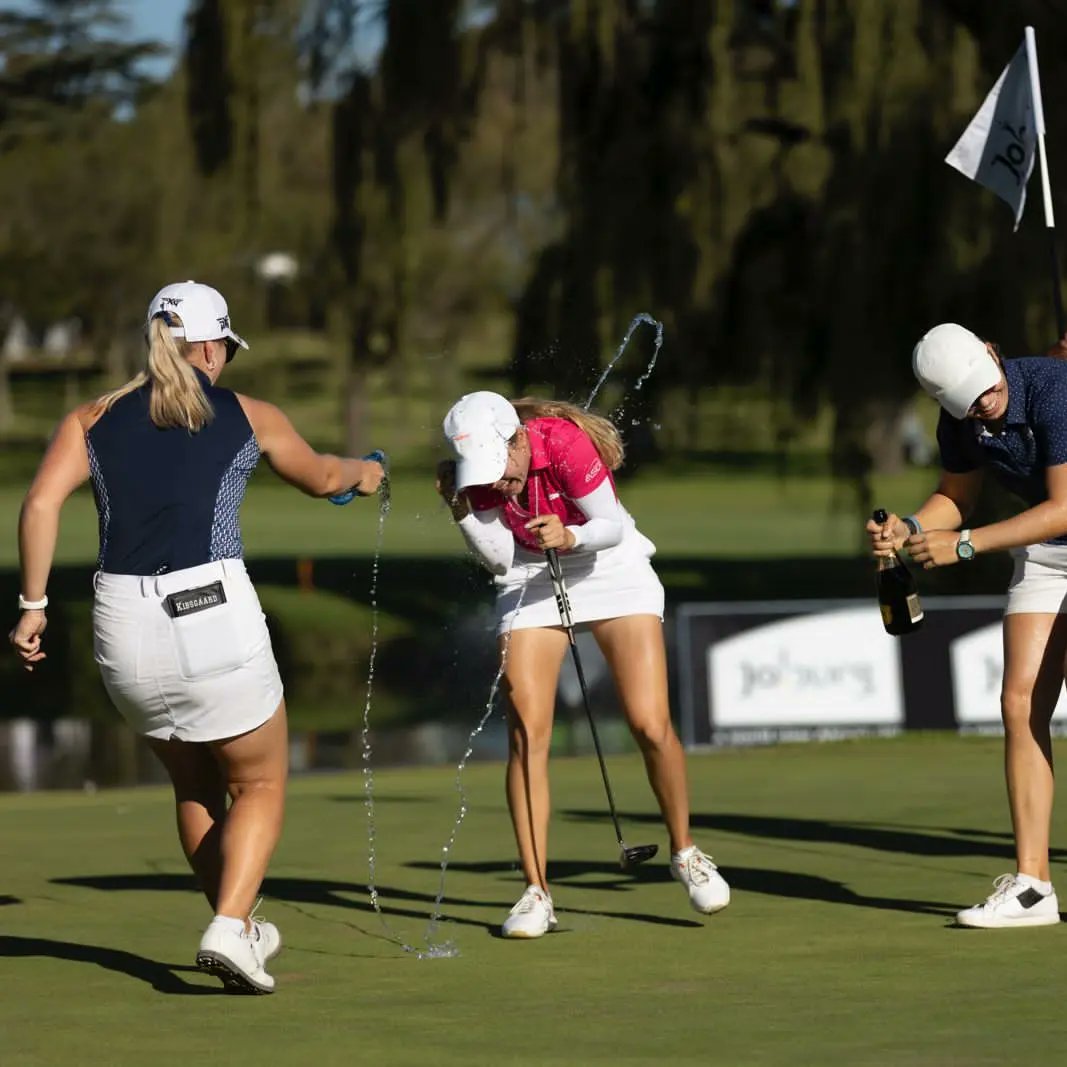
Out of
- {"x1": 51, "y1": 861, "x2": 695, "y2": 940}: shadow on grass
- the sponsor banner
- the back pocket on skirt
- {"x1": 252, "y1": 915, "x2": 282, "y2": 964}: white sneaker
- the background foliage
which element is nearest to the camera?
the back pocket on skirt

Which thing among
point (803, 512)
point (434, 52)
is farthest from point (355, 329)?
point (803, 512)

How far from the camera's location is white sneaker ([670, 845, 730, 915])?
26.2ft

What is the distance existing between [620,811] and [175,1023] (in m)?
5.85

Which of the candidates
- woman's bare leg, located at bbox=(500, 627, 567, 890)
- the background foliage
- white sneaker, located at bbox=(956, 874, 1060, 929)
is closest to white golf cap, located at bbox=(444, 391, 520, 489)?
woman's bare leg, located at bbox=(500, 627, 567, 890)

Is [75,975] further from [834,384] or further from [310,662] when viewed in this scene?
[310,662]

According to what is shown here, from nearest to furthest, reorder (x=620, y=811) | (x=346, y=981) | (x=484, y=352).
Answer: (x=346, y=981) → (x=620, y=811) → (x=484, y=352)

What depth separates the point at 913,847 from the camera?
10039 millimetres

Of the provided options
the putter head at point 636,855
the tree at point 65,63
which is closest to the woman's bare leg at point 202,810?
the putter head at point 636,855

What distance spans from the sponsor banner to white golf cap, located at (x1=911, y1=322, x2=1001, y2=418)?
820 cm

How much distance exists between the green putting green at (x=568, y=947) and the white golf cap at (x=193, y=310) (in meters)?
1.80

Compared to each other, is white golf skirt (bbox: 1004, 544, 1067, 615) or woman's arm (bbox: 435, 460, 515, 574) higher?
woman's arm (bbox: 435, 460, 515, 574)

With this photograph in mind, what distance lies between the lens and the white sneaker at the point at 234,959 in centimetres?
653

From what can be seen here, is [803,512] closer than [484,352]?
Yes

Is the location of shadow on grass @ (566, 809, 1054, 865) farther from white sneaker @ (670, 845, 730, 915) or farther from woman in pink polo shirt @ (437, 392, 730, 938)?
woman in pink polo shirt @ (437, 392, 730, 938)
